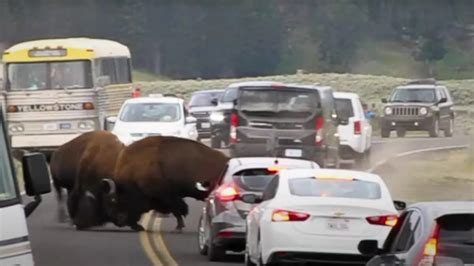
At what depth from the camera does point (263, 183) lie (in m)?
19.7

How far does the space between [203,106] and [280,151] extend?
13.2 m

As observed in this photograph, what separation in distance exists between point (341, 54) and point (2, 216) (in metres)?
26.8

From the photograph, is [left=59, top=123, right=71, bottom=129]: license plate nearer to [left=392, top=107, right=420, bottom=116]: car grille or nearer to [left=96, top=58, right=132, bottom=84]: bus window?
[left=96, top=58, right=132, bottom=84]: bus window

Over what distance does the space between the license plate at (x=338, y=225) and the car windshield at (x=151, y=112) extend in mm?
18595

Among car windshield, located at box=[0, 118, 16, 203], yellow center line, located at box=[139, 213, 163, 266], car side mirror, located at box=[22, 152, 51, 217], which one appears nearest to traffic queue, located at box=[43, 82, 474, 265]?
yellow center line, located at box=[139, 213, 163, 266]

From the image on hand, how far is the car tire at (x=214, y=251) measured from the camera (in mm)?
19845

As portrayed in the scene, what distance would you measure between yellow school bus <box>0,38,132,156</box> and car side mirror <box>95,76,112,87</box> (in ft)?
0.13

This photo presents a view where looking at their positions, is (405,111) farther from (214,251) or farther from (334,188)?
A: (334,188)

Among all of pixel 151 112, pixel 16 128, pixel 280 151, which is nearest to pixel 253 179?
pixel 280 151

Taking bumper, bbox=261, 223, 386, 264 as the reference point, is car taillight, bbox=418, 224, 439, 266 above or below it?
above

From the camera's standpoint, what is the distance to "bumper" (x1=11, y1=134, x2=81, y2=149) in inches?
1428

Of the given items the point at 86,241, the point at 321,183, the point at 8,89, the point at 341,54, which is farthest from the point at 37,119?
the point at 321,183

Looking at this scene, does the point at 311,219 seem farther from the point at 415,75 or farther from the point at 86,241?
the point at 415,75

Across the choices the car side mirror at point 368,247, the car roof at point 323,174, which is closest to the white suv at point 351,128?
the car roof at point 323,174
